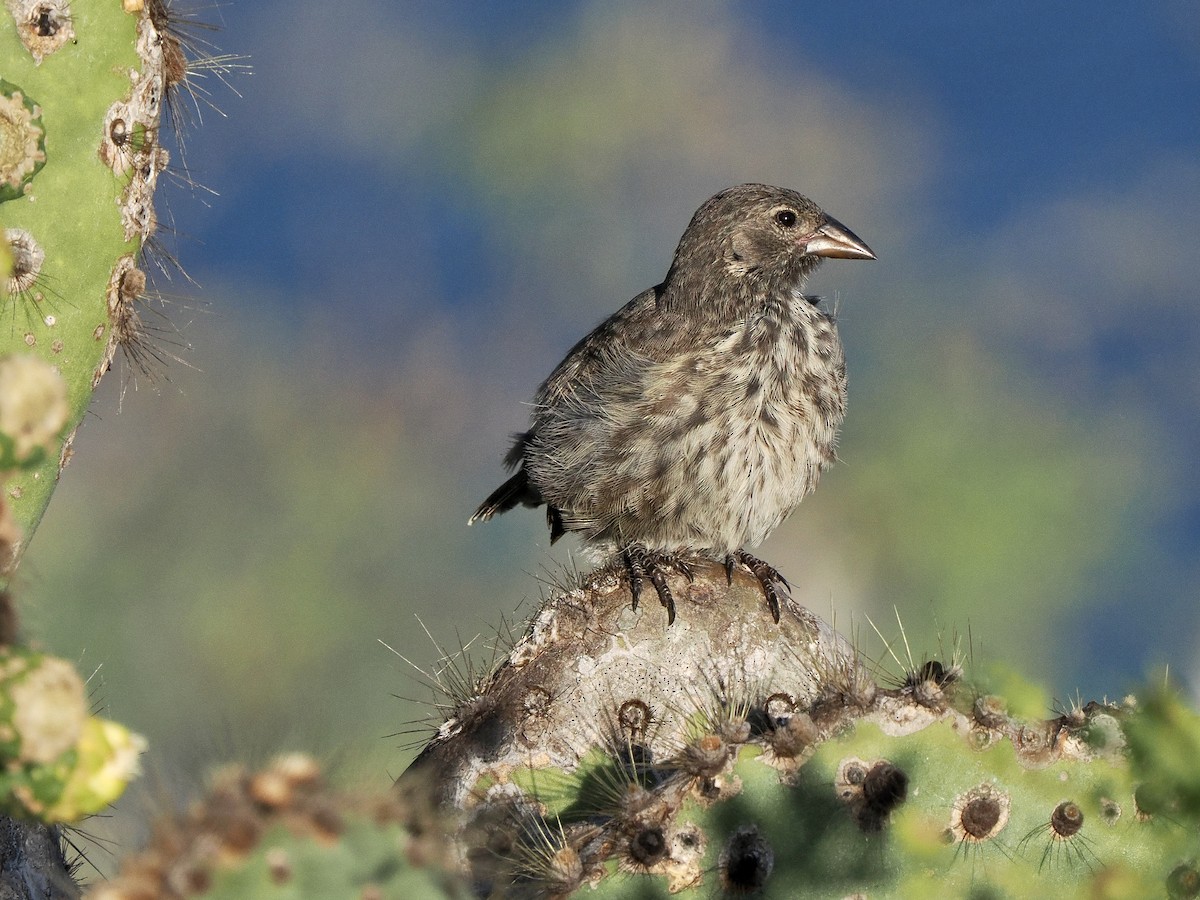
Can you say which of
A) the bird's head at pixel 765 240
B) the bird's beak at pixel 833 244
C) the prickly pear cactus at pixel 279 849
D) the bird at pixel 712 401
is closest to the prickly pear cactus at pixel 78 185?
the prickly pear cactus at pixel 279 849

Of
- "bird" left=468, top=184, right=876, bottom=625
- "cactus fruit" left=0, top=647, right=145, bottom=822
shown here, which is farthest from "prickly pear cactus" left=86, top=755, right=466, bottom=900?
"bird" left=468, top=184, right=876, bottom=625

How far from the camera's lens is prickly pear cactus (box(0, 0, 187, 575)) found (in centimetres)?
256

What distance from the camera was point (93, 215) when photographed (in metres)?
2.65

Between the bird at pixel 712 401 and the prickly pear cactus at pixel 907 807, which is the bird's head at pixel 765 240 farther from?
the prickly pear cactus at pixel 907 807

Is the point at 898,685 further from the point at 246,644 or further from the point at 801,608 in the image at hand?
the point at 246,644

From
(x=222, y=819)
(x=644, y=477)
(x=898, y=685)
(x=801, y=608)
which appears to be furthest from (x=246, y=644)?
(x=222, y=819)

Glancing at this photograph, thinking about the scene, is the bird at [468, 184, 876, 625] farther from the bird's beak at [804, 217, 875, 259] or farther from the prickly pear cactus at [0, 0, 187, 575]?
the prickly pear cactus at [0, 0, 187, 575]

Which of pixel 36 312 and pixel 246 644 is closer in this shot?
pixel 36 312

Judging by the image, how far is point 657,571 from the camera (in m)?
3.09

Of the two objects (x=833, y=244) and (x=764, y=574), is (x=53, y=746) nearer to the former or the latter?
(x=764, y=574)

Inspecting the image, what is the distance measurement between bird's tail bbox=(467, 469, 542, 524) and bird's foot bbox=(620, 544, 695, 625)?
4.17 feet

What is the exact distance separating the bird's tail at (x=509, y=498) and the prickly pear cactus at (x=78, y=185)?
1954mm

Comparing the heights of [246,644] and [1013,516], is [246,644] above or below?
below

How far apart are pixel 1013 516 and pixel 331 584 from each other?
4643mm
